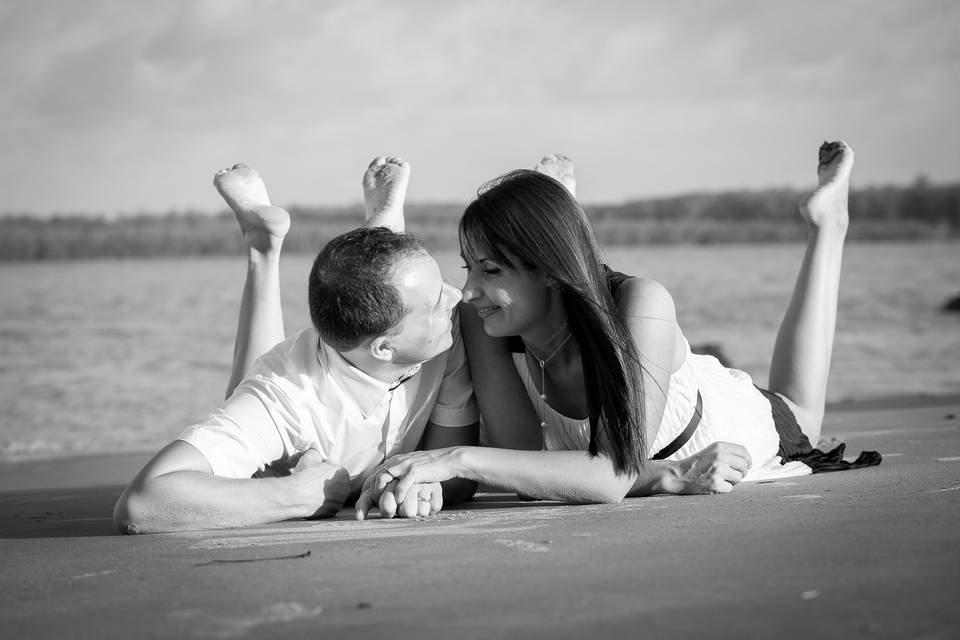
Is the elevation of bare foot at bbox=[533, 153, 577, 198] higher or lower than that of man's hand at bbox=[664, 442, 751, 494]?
higher

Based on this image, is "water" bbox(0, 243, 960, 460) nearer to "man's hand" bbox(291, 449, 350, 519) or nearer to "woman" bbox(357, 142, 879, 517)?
"woman" bbox(357, 142, 879, 517)

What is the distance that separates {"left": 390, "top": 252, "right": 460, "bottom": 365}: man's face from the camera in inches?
121

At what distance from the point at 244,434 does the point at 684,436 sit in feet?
4.63

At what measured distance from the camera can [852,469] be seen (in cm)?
362

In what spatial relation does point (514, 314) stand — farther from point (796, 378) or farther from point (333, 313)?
point (796, 378)

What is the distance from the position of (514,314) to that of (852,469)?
1.33 meters

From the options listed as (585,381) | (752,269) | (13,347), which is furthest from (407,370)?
(752,269)

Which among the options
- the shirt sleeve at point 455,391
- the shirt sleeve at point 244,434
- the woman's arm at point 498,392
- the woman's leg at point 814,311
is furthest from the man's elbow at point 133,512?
the woman's leg at point 814,311

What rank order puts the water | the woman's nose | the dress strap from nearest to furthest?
the woman's nose
the dress strap
the water

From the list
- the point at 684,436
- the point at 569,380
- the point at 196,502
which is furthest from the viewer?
the point at 684,436

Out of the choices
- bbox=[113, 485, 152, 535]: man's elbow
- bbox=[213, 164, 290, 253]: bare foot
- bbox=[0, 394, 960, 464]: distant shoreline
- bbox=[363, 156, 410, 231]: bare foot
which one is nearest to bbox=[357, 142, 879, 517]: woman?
bbox=[113, 485, 152, 535]: man's elbow

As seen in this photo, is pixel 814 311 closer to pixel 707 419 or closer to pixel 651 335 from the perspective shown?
pixel 707 419

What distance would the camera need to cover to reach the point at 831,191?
Result: 429 centimetres

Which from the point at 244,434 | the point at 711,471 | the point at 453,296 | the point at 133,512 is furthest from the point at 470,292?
the point at 133,512
